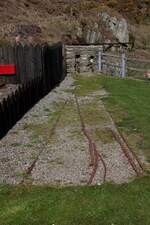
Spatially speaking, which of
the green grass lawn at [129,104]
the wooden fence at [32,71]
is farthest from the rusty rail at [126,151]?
the wooden fence at [32,71]

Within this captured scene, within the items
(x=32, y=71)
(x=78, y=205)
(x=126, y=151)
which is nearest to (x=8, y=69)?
(x=32, y=71)

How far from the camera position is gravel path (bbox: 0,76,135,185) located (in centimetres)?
904

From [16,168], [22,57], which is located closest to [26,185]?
[16,168]

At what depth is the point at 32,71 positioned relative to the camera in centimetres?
2180

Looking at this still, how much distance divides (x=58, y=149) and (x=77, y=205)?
3.74 metres

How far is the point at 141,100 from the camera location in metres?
18.4

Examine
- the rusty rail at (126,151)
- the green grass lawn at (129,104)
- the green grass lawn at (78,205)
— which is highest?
the green grass lawn at (78,205)

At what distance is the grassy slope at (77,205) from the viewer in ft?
22.6

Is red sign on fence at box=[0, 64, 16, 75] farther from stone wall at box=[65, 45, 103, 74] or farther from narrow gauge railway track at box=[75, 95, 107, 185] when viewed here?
narrow gauge railway track at box=[75, 95, 107, 185]

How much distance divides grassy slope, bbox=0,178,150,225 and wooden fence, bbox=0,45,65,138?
7.08 m

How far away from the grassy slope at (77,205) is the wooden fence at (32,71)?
23.2 feet

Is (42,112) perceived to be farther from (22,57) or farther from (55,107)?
(22,57)

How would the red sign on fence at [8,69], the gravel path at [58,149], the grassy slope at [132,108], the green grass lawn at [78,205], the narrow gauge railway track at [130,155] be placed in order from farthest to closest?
the red sign on fence at [8,69] → the grassy slope at [132,108] → the narrow gauge railway track at [130,155] → the gravel path at [58,149] → the green grass lawn at [78,205]

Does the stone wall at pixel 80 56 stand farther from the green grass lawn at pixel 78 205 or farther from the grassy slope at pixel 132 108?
the green grass lawn at pixel 78 205
